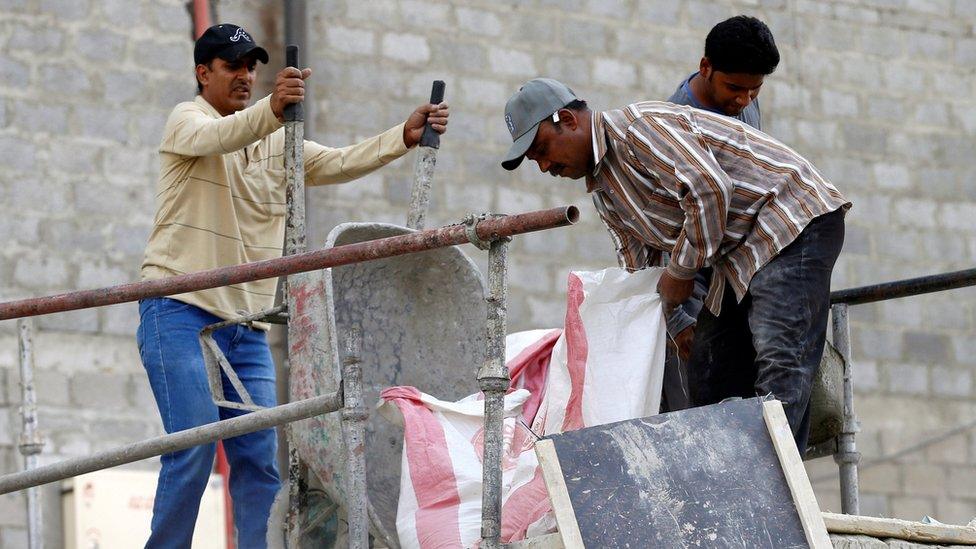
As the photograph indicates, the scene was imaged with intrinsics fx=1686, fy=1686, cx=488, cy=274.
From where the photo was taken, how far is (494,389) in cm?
353

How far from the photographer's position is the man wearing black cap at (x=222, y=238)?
4.71 m

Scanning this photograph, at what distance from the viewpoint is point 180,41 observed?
383 inches

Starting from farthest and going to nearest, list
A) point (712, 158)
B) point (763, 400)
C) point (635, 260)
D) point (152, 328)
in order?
point (152, 328) < point (635, 260) < point (712, 158) < point (763, 400)

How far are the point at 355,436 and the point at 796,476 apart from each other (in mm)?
1066

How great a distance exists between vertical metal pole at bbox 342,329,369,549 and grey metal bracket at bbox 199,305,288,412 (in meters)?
0.69

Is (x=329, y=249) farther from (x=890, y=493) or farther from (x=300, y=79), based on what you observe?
(x=890, y=493)

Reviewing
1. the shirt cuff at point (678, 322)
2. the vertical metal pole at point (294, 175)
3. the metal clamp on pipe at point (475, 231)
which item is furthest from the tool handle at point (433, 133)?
the metal clamp on pipe at point (475, 231)

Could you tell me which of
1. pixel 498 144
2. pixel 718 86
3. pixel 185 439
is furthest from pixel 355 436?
pixel 498 144

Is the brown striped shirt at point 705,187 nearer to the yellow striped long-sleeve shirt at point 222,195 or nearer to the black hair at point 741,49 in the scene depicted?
the black hair at point 741,49

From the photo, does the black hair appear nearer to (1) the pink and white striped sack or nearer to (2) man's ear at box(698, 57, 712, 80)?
(2) man's ear at box(698, 57, 712, 80)

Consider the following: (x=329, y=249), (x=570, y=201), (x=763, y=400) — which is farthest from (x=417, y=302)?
(x=570, y=201)

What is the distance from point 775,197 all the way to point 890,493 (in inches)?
303

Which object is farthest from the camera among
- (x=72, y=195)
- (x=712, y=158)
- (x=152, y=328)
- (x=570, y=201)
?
(x=570, y=201)

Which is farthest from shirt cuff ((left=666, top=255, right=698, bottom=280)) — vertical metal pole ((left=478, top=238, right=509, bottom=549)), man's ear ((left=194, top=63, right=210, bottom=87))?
man's ear ((left=194, top=63, right=210, bottom=87))
